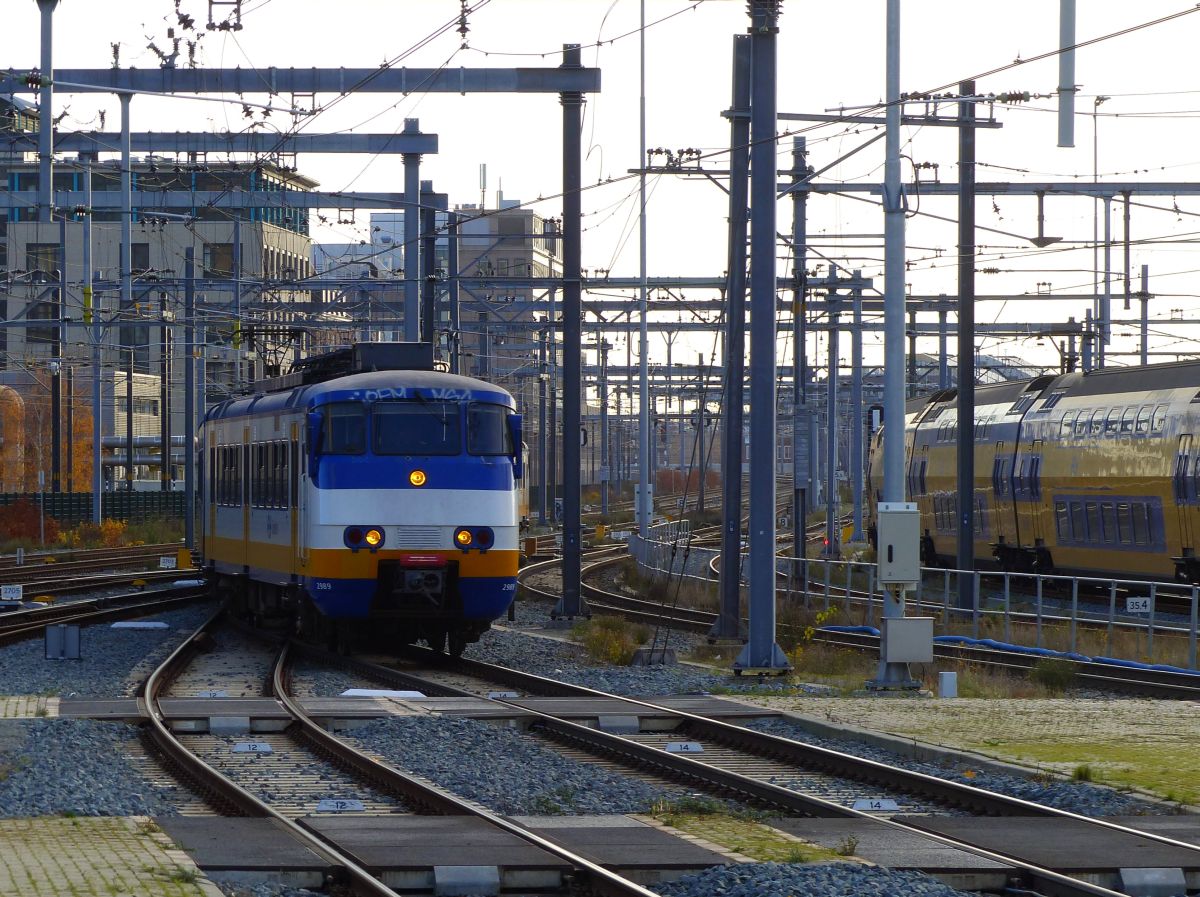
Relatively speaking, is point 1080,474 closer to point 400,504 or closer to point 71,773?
point 400,504

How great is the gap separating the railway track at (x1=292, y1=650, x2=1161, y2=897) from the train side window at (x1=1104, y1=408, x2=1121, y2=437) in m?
17.4

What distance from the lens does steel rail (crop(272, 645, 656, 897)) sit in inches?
348

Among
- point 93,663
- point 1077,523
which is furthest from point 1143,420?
point 93,663

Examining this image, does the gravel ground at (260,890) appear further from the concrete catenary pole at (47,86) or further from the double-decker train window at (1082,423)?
the double-decker train window at (1082,423)

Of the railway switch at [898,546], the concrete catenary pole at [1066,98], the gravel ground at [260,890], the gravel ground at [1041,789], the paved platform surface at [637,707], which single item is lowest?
the paved platform surface at [637,707]

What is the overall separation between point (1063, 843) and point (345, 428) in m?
13.3

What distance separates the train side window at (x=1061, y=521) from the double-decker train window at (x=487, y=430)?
1642 centimetres

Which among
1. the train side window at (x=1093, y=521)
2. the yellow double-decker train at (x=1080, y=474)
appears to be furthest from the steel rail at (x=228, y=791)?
the train side window at (x=1093, y=521)

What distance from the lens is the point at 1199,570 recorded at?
2983cm

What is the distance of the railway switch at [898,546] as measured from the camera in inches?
742

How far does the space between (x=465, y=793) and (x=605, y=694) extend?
6.07 meters

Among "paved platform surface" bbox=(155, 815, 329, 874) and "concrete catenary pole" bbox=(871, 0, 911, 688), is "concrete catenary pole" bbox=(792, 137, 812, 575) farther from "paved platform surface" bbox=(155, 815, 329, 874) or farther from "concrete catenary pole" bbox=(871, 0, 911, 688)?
"paved platform surface" bbox=(155, 815, 329, 874)

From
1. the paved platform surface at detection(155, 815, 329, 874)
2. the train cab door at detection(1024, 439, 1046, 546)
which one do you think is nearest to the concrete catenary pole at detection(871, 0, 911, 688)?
the paved platform surface at detection(155, 815, 329, 874)

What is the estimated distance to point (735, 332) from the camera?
23.6 m
